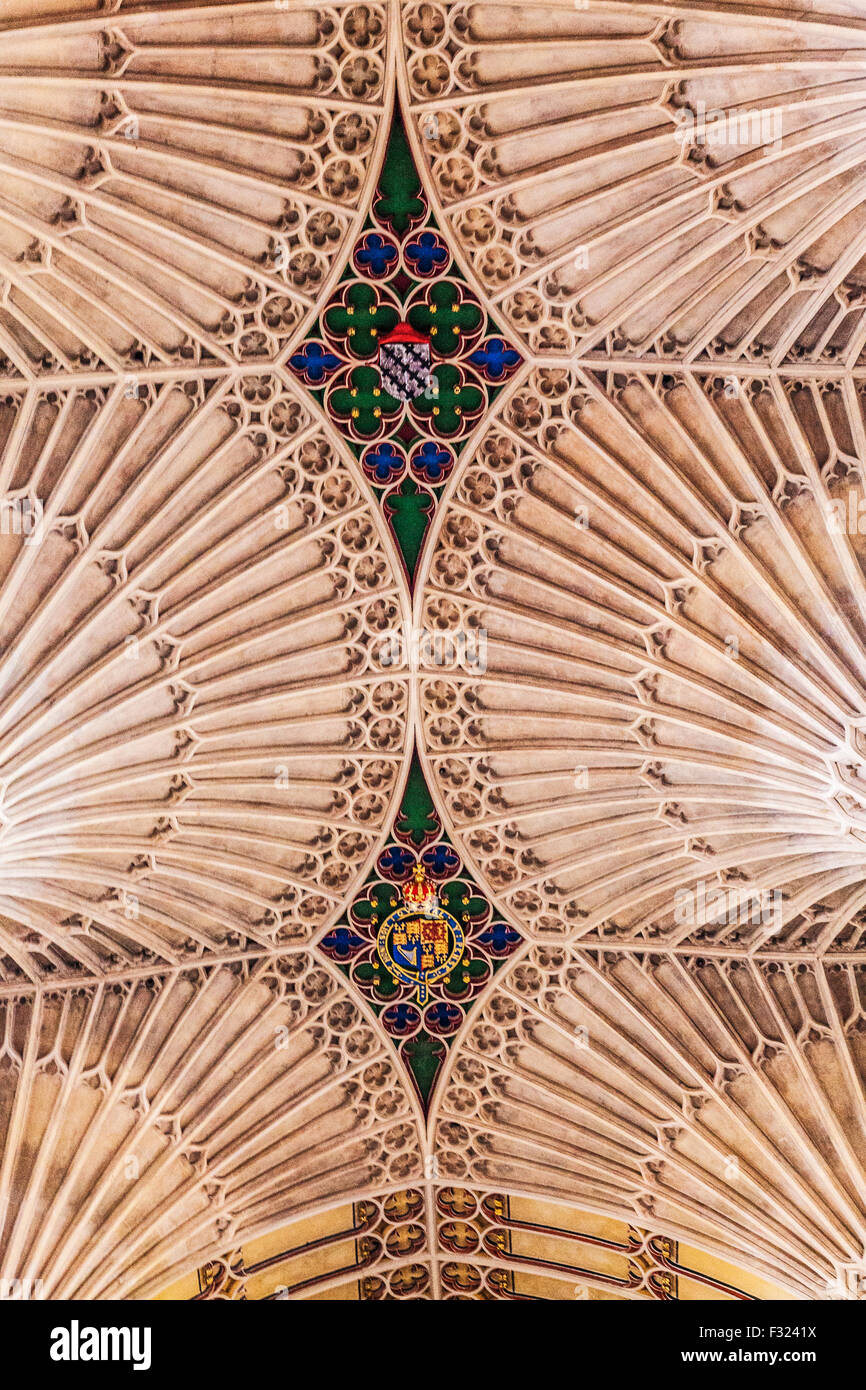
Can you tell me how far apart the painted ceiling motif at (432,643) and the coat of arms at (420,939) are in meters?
0.05

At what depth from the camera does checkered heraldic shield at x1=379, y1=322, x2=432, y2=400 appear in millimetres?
16922

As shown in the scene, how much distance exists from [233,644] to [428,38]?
6.15 m

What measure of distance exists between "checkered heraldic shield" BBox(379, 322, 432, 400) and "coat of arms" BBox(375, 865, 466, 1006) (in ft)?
17.7

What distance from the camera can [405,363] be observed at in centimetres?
1714

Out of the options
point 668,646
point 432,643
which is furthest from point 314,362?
point 668,646

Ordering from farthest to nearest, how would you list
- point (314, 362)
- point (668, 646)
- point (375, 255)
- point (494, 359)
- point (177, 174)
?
point (668, 646) < point (494, 359) < point (314, 362) < point (375, 255) < point (177, 174)

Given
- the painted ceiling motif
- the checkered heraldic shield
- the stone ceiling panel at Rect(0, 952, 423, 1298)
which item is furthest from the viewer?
the stone ceiling panel at Rect(0, 952, 423, 1298)

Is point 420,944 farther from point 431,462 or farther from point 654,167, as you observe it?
point 654,167

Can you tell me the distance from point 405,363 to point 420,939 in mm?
6561

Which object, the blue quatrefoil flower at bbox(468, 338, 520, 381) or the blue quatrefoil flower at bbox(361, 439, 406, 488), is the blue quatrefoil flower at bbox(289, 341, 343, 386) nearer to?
the blue quatrefoil flower at bbox(361, 439, 406, 488)

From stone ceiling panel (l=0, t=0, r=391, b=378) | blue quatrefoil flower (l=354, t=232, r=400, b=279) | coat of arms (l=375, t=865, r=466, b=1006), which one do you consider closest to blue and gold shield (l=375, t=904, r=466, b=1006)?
coat of arms (l=375, t=865, r=466, b=1006)

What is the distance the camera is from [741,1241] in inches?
735
